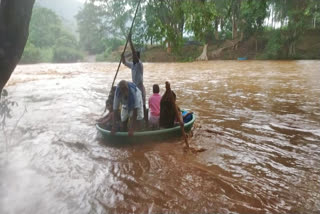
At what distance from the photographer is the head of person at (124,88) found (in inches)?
180

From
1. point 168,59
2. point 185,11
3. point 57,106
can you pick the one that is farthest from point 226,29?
point 185,11

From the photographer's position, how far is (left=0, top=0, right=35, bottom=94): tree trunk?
229cm

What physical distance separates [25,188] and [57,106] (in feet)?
19.7

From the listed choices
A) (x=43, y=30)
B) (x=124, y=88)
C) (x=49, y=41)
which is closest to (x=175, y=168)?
(x=124, y=88)

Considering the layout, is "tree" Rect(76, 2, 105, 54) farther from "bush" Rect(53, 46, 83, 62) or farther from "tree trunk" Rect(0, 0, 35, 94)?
"tree trunk" Rect(0, 0, 35, 94)

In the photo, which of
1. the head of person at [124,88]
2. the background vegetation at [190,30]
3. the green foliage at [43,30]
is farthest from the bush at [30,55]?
the head of person at [124,88]

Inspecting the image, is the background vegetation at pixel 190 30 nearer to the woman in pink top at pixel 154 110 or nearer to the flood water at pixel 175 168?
the woman in pink top at pixel 154 110

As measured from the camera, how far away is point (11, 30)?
2.32 m

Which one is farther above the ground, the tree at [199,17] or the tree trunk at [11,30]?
the tree at [199,17]

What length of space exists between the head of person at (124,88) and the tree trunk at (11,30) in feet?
7.36

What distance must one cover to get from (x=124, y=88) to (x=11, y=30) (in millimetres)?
2438

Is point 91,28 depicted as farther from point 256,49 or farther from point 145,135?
point 145,135

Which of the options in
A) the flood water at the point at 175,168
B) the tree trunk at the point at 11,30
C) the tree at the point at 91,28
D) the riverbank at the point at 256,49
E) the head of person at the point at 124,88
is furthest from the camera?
the tree at the point at 91,28

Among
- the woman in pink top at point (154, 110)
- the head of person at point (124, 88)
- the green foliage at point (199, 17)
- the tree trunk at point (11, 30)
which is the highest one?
the green foliage at point (199, 17)
